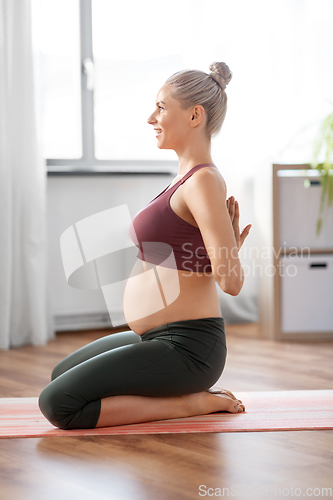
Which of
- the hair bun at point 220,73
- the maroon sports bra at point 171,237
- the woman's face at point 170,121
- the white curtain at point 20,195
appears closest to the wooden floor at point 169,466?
the maroon sports bra at point 171,237

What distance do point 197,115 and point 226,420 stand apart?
764 millimetres

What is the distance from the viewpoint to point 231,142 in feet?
9.84

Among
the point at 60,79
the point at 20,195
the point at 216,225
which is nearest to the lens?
the point at 216,225

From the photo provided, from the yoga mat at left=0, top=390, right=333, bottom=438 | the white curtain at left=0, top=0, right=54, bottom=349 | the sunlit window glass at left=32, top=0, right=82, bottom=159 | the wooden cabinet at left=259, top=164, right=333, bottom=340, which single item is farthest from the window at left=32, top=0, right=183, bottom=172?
the yoga mat at left=0, top=390, right=333, bottom=438

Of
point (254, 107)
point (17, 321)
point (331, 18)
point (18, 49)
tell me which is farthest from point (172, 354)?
point (331, 18)

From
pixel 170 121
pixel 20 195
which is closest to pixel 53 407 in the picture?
pixel 170 121

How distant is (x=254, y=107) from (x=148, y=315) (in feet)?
6.18

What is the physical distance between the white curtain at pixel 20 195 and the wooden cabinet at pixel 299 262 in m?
1.06

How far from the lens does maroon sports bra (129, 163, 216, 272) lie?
4.60 ft

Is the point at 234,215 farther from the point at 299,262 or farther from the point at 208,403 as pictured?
the point at 299,262

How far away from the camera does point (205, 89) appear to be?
1443 mm

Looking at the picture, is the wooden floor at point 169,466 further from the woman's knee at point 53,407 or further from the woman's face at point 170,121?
the woman's face at point 170,121

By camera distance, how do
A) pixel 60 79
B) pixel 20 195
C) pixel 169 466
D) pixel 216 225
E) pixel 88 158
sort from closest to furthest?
pixel 169 466 < pixel 216 225 < pixel 20 195 < pixel 60 79 < pixel 88 158

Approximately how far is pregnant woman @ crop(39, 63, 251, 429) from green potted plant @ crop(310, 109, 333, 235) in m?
1.24
